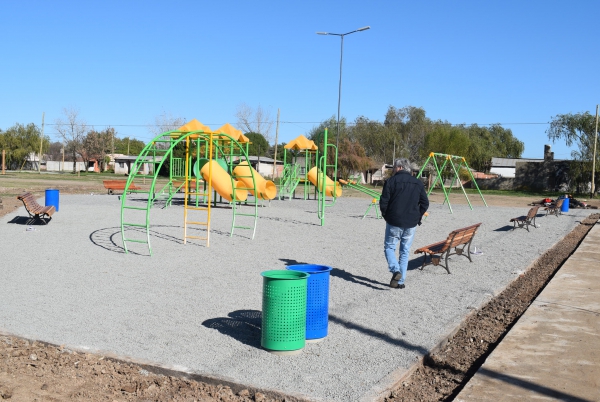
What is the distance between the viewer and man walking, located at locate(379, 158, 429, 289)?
8.00 metres

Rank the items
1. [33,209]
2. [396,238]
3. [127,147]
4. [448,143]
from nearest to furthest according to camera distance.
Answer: [396,238] → [33,209] → [448,143] → [127,147]

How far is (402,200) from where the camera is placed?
315 inches

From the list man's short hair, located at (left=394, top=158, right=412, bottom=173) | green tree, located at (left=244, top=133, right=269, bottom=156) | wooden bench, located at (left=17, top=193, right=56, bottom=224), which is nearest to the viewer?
man's short hair, located at (left=394, top=158, right=412, bottom=173)

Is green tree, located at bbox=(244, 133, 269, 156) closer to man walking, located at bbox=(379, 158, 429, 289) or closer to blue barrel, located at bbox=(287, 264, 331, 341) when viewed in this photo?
man walking, located at bbox=(379, 158, 429, 289)

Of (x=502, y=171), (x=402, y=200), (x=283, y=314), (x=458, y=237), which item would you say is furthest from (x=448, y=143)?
(x=283, y=314)

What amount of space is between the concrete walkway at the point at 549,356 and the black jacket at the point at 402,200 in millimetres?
1891

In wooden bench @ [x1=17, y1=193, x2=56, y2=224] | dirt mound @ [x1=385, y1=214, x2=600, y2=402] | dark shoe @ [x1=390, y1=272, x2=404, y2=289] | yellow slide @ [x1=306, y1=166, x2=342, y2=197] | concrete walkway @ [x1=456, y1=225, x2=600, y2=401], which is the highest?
yellow slide @ [x1=306, y1=166, x2=342, y2=197]

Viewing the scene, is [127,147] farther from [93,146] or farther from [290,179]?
[290,179]

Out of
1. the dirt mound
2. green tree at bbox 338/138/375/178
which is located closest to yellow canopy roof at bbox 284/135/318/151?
the dirt mound

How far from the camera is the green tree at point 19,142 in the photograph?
83250mm

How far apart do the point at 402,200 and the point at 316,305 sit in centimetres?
278

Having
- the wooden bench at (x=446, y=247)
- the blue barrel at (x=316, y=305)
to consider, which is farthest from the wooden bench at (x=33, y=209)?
the blue barrel at (x=316, y=305)

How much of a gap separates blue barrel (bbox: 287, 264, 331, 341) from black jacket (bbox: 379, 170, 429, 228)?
2440 mm

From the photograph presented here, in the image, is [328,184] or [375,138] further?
[375,138]
